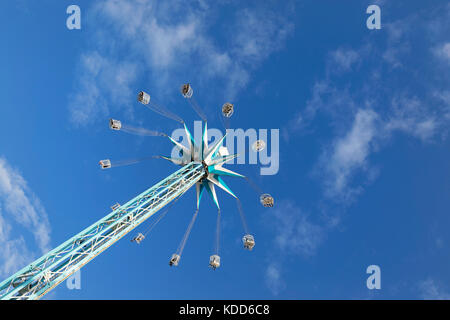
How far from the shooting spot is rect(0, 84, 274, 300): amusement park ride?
16531 mm

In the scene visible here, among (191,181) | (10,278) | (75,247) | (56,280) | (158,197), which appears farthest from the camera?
(191,181)

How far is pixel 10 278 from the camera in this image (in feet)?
51.6

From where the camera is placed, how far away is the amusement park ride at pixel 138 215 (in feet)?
54.2

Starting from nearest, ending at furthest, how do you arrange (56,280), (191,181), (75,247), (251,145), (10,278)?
1. (10,278)
2. (56,280)
3. (75,247)
4. (191,181)
5. (251,145)

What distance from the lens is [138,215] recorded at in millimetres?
23516

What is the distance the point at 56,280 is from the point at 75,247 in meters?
2.56
